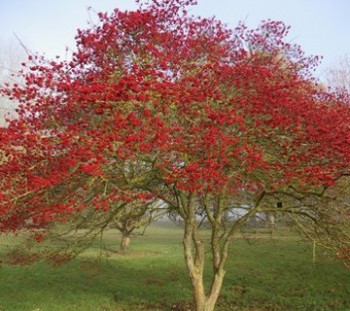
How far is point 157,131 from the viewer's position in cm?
954

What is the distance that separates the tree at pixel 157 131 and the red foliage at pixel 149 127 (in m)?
0.03

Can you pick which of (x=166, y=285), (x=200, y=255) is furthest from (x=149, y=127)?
(x=166, y=285)

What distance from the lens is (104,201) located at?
9477mm

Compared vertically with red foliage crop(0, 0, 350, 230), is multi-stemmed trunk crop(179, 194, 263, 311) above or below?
below

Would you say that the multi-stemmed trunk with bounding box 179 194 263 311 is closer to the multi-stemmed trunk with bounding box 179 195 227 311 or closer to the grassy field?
the multi-stemmed trunk with bounding box 179 195 227 311

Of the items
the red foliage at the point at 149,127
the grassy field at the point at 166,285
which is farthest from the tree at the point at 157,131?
the grassy field at the point at 166,285

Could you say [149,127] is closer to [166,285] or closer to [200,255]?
[200,255]

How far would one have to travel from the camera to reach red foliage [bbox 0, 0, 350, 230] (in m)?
9.34

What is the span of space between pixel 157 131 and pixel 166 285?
403 inches

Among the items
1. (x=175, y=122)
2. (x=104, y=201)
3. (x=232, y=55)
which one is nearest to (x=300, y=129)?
(x=175, y=122)

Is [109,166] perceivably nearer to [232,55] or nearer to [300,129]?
[300,129]

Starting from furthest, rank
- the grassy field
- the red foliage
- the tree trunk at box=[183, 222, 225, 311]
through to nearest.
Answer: the grassy field < the tree trunk at box=[183, 222, 225, 311] < the red foliage

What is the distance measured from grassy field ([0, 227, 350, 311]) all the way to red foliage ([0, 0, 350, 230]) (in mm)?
4446

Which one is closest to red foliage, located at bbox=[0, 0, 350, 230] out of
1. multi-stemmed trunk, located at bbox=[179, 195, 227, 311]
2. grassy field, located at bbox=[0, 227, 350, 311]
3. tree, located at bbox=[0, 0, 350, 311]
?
tree, located at bbox=[0, 0, 350, 311]
